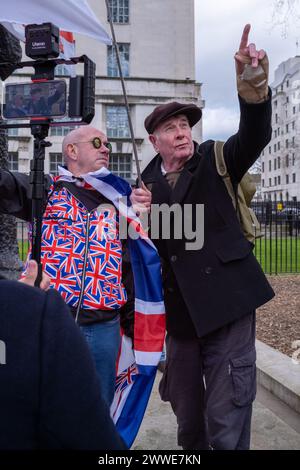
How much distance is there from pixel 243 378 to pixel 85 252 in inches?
41.1

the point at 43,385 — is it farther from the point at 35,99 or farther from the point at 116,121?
the point at 116,121

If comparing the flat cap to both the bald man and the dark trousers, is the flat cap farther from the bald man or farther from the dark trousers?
the dark trousers

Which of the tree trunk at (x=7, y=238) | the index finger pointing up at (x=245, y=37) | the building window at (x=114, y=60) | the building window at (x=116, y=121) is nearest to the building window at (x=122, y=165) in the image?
the building window at (x=116, y=121)

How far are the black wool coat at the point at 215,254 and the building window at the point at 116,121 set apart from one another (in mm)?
25379

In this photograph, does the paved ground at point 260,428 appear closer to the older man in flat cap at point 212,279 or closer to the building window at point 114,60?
the older man in flat cap at point 212,279

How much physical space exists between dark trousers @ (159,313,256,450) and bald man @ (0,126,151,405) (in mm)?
398

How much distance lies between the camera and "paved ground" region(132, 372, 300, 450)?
312cm

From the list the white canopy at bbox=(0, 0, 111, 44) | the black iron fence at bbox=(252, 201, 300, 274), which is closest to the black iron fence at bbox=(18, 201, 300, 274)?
the black iron fence at bbox=(252, 201, 300, 274)
